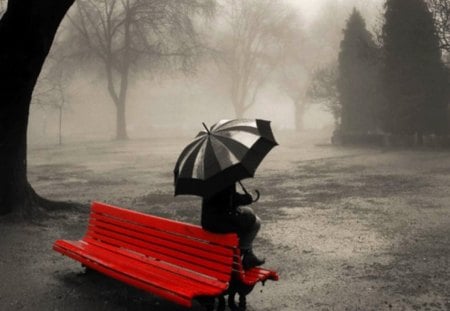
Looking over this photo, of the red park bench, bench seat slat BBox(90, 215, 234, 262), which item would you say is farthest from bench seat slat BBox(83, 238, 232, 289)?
bench seat slat BBox(90, 215, 234, 262)

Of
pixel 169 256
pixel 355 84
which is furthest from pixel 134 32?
pixel 169 256

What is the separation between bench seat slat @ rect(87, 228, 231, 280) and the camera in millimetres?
4277

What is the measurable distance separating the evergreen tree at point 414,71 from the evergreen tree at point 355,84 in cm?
302

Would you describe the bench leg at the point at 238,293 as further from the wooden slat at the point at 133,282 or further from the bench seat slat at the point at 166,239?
the wooden slat at the point at 133,282

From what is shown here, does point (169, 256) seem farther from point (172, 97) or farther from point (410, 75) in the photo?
point (172, 97)

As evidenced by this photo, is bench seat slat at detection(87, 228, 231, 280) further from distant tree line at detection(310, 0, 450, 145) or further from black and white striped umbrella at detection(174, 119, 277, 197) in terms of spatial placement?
distant tree line at detection(310, 0, 450, 145)

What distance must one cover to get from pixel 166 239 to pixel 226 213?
0.77 m

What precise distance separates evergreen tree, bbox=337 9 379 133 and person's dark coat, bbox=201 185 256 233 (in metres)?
23.5

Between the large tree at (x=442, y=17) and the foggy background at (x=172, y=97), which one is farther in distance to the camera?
the foggy background at (x=172, y=97)

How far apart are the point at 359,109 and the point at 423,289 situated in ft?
78.2

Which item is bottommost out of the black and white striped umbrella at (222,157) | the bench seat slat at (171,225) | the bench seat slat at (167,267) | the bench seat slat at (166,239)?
the bench seat slat at (167,267)

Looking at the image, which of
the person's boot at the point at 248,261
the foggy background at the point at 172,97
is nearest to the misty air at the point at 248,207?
the person's boot at the point at 248,261

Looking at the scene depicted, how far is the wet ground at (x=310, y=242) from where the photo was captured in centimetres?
493

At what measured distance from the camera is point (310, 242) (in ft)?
23.7
